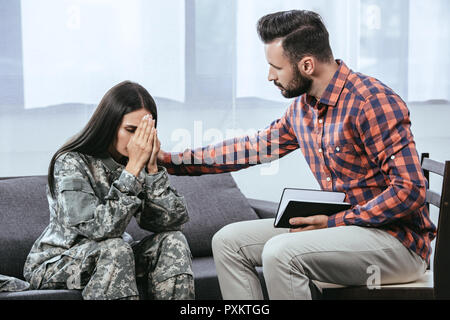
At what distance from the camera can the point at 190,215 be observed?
2248 millimetres

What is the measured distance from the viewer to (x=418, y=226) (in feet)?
5.10

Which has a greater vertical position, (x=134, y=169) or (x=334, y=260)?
(x=134, y=169)

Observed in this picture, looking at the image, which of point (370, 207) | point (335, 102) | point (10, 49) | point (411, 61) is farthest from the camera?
point (411, 61)

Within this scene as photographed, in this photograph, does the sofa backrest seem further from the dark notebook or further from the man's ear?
the man's ear

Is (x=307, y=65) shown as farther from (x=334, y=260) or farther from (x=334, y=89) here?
(x=334, y=260)

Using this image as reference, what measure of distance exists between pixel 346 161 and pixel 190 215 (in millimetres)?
824

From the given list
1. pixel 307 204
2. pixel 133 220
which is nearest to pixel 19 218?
pixel 133 220

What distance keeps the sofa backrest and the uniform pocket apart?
756mm

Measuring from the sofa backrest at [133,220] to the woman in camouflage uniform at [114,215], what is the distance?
29 cm

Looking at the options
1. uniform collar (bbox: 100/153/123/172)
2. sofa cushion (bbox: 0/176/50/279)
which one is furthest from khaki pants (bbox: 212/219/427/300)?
sofa cushion (bbox: 0/176/50/279)

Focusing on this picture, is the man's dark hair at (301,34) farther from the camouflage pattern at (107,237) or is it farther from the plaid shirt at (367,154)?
the camouflage pattern at (107,237)
